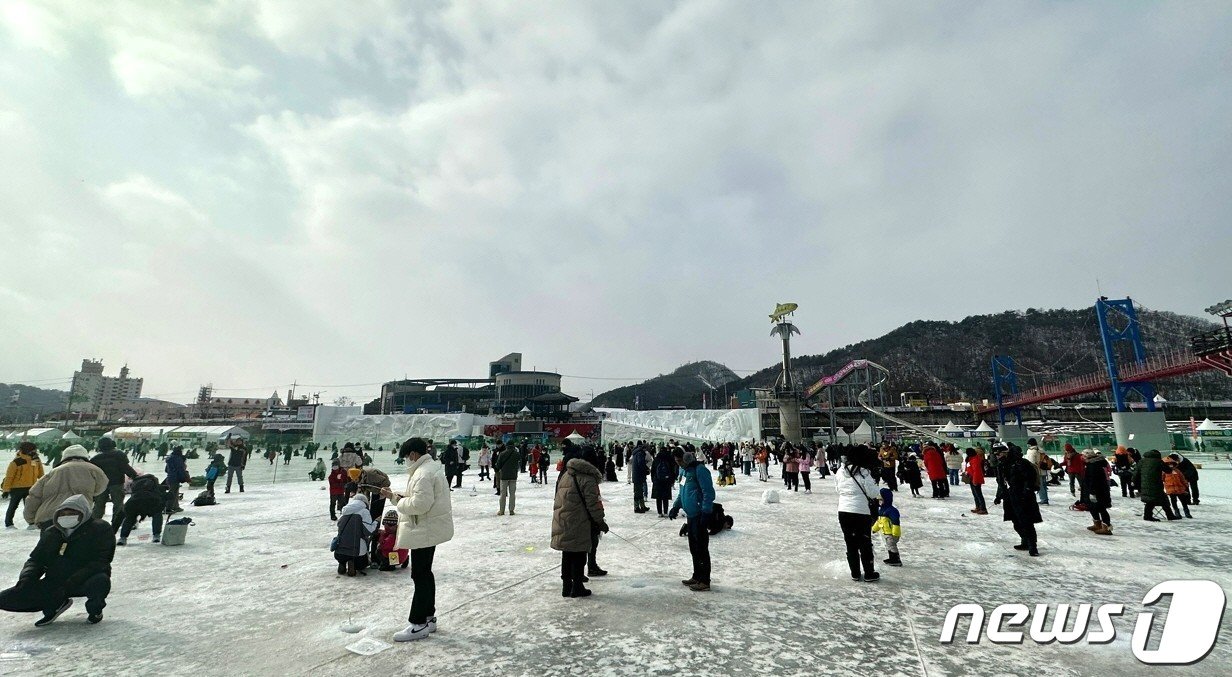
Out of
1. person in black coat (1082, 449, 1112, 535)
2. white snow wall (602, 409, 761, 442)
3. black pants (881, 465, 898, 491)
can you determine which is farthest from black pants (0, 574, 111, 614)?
white snow wall (602, 409, 761, 442)

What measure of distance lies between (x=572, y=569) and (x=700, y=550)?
4.60 ft

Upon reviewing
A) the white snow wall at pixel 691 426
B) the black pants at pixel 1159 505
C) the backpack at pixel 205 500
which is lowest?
the backpack at pixel 205 500

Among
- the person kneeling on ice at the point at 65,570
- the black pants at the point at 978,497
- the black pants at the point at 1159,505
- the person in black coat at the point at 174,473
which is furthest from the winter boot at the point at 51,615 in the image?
the black pants at the point at 1159,505

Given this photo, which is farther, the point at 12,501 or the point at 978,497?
the point at 978,497

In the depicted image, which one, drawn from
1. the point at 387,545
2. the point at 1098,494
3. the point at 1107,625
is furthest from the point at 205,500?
the point at 1098,494

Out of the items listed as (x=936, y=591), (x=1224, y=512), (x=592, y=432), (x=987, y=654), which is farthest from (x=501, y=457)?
(x=592, y=432)

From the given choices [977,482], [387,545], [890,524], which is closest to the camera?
[890,524]

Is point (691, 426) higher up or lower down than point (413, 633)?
higher up

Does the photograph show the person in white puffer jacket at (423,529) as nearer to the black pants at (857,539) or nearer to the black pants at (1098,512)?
the black pants at (857,539)

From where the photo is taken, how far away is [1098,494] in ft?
28.2

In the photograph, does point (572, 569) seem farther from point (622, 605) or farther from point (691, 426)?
point (691, 426)

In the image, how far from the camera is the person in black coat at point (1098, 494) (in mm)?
8492

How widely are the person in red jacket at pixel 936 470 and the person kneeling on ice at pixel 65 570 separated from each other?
16.1 m

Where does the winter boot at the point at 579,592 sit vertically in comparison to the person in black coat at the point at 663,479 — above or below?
below
